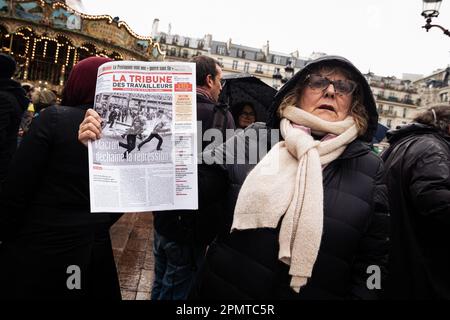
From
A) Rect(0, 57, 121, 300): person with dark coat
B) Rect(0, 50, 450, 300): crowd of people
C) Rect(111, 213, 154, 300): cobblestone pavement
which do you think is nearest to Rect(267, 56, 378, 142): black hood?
Rect(0, 50, 450, 300): crowd of people

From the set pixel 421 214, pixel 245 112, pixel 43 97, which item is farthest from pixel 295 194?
pixel 43 97

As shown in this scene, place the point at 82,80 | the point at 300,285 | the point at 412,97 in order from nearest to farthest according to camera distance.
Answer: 1. the point at 300,285
2. the point at 82,80
3. the point at 412,97

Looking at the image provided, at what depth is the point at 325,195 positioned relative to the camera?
1475mm

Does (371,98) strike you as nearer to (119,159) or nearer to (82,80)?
(119,159)

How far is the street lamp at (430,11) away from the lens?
697cm

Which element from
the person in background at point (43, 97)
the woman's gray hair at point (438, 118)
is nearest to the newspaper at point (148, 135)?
the woman's gray hair at point (438, 118)

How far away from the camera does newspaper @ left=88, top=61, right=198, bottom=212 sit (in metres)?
1.47

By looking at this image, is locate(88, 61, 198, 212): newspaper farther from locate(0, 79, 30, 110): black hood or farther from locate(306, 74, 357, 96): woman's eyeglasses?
locate(0, 79, 30, 110): black hood

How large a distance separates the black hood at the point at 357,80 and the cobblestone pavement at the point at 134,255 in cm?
259

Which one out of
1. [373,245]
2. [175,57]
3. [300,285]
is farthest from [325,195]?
[175,57]

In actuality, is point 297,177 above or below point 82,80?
below

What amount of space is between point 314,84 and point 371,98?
0.32 meters

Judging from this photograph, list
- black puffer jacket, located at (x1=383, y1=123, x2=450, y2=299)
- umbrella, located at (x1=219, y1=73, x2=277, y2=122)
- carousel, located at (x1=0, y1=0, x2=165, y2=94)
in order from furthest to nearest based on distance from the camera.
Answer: carousel, located at (x1=0, y1=0, x2=165, y2=94) → umbrella, located at (x1=219, y1=73, x2=277, y2=122) → black puffer jacket, located at (x1=383, y1=123, x2=450, y2=299)

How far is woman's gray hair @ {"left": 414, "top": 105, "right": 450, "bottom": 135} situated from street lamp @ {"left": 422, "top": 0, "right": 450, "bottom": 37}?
614 cm
